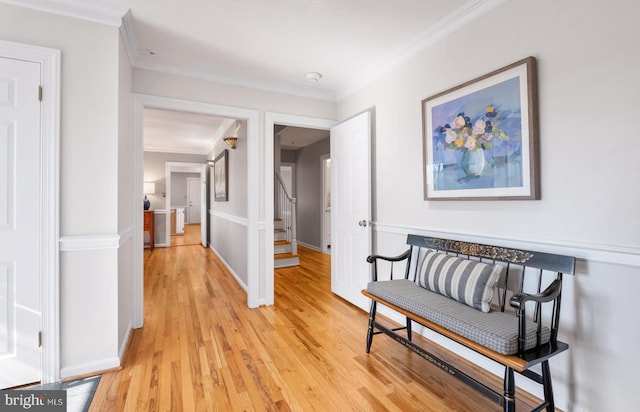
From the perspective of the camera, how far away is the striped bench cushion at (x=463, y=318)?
141 centimetres

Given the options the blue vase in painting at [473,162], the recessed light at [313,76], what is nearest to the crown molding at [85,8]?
the recessed light at [313,76]

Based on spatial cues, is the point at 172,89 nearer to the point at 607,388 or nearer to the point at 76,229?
the point at 76,229

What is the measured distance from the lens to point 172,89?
284 centimetres

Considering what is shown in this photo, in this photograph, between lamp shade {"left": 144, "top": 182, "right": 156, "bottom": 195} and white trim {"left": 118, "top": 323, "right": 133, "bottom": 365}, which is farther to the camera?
lamp shade {"left": 144, "top": 182, "right": 156, "bottom": 195}

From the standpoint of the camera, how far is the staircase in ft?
16.7

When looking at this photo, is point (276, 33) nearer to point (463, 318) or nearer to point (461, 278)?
point (461, 278)

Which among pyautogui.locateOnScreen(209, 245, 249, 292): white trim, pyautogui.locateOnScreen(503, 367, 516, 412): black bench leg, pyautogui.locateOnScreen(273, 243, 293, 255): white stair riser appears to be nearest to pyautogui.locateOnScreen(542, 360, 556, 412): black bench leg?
pyautogui.locateOnScreen(503, 367, 516, 412): black bench leg

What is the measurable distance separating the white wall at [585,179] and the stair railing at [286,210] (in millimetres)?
3777

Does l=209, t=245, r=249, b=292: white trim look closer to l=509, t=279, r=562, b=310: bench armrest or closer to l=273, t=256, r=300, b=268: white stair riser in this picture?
l=273, t=256, r=300, b=268: white stair riser

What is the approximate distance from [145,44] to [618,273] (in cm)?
350

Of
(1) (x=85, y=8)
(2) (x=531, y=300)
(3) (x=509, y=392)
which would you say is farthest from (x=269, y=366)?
(1) (x=85, y=8)

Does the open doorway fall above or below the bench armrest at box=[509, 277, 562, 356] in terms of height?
above

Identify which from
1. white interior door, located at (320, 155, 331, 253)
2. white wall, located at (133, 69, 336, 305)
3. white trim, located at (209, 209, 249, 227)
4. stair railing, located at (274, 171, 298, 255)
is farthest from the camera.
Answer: white interior door, located at (320, 155, 331, 253)

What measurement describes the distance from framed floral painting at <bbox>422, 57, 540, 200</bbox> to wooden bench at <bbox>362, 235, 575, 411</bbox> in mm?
385
